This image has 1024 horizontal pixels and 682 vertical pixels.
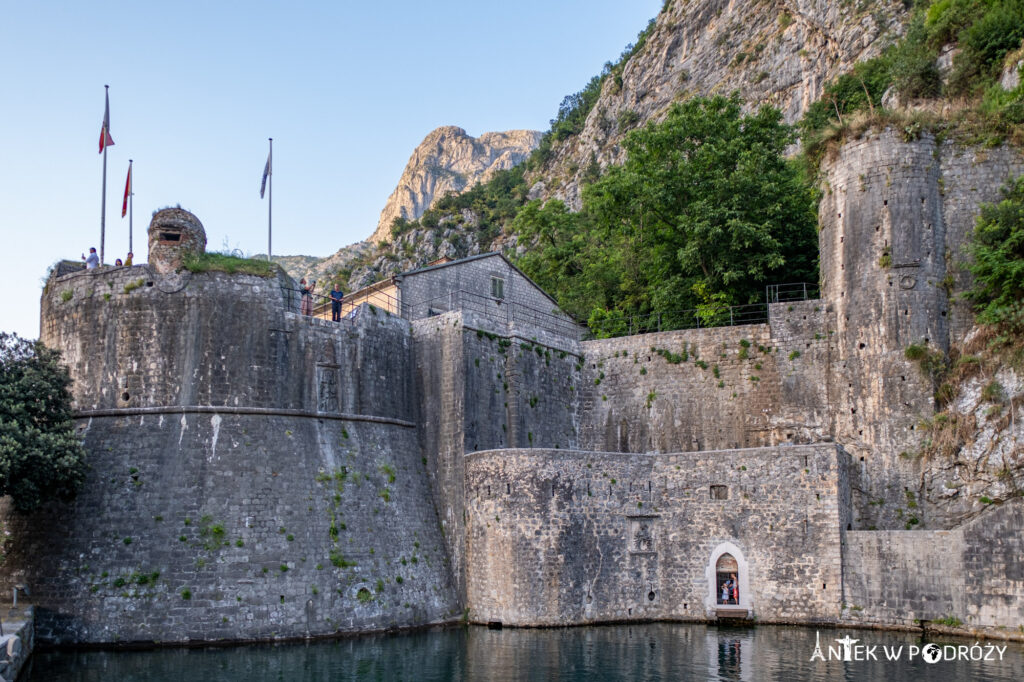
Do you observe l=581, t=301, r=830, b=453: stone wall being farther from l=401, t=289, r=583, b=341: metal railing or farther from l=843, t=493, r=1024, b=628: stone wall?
l=843, t=493, r=1024, b=628: stone wall

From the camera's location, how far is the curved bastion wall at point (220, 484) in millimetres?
21406

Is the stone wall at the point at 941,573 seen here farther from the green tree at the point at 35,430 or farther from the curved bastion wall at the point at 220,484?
the green tree at the point at 35,430

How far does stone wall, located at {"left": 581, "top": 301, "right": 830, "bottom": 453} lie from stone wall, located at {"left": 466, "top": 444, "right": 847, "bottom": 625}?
12.6 feet

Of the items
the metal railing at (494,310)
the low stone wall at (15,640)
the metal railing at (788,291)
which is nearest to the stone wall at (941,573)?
the metal railing at (788,291)

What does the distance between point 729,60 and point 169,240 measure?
52.3 metres

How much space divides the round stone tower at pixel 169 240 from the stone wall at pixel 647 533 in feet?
32.1

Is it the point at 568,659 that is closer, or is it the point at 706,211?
the point at 568,659

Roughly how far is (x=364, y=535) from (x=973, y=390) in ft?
56.8

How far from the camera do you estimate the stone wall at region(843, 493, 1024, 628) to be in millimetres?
21516

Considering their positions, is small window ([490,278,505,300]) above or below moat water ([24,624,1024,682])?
above

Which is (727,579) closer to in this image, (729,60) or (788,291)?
(788,291)

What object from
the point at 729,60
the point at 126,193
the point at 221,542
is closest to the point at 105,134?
the point at 126,193

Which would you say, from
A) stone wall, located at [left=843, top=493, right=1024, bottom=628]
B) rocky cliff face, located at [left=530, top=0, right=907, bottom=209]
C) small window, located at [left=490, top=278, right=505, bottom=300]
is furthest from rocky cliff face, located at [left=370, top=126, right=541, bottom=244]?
stone wall, located at [left=843, top=493, right=1024, bottom=628]

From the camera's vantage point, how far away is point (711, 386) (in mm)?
30281
